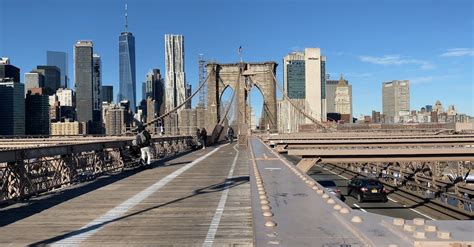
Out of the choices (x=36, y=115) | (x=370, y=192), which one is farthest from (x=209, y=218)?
(x=36, y=115)

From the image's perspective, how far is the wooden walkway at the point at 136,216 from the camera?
574cm

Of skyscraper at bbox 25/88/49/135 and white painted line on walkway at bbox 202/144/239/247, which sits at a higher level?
skyscraper at bbox 25/88/49/135

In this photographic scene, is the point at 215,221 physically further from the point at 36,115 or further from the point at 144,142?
the point at 36,115

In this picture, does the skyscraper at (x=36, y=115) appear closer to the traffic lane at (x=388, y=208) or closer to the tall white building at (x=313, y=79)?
the tall white building at (x=313, y=79)

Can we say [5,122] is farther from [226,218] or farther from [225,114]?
[226,218]

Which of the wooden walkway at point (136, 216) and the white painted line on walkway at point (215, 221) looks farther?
the wooden walkway at point (136, 216)

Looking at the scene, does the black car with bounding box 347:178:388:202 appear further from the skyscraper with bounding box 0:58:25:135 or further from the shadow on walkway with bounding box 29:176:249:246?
the skyscraper with bounding box 0:58:25:135

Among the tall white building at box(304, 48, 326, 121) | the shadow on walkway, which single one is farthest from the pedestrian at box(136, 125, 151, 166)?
the tall white building at box(304, 48, 326, 121)

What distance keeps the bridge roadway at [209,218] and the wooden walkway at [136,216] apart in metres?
0.01

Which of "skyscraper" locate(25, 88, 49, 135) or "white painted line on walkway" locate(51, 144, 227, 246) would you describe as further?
"skyscraper" locate(25, 88, 49, 135)

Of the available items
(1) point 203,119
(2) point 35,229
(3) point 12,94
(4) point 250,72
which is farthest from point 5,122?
(2) point 35,229

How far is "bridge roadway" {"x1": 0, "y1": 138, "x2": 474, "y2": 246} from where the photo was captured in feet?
10.6

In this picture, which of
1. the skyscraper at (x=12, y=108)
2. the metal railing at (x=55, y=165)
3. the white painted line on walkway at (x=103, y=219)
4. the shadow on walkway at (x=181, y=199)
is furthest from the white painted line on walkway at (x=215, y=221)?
the skyscraper at (x=12, y=108)

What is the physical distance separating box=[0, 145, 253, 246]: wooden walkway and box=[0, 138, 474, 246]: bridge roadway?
0.01 metres
